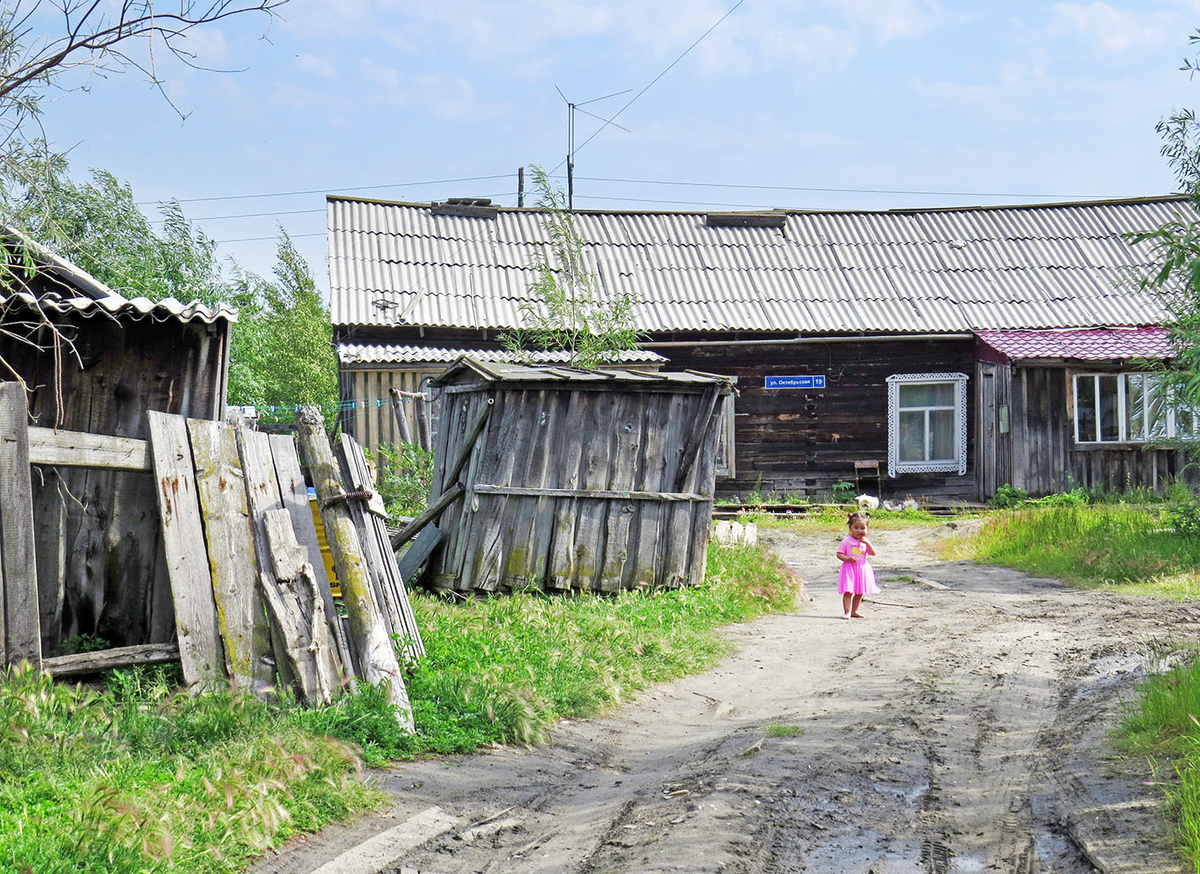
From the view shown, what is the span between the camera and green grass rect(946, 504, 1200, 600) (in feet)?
33.1

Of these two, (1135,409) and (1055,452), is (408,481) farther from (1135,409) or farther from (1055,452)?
(1135,409)

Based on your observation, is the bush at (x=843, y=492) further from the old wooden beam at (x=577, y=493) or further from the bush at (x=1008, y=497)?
the old wooden beam at (x=577, y=493)

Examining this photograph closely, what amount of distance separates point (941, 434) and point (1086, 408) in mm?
2392

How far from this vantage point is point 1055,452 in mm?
17484

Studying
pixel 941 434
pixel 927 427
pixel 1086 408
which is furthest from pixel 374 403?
pixel 1086 408

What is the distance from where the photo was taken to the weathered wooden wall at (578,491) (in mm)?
8305

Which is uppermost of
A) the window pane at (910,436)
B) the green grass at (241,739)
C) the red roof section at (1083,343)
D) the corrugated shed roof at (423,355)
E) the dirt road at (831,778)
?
the red roof section at (1083,343)

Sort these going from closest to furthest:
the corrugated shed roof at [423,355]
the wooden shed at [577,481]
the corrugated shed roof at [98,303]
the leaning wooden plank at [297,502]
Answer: the corrugated shed roof at [98,303] < the leaning wooden plank at [297,502] < the wooden shed at [577,481] < the corrugated shed roof at [423,355]

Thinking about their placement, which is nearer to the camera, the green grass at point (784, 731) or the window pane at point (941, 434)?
the green grass at point (784, 731)

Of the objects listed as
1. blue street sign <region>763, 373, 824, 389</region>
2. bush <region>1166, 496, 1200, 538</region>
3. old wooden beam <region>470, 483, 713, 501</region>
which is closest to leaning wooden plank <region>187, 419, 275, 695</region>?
old wooden beam <region>470, 483, 713, 501</region>

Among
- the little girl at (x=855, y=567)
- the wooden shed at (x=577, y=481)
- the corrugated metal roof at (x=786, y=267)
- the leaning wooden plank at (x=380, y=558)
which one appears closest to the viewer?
the leaning wooden plank at (x=380, y=558)

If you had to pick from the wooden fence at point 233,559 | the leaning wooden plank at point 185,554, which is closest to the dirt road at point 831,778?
the wooden fence at point 233,559

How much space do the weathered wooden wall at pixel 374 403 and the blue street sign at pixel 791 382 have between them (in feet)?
19.4

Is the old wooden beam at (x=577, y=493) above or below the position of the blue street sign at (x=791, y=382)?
below
